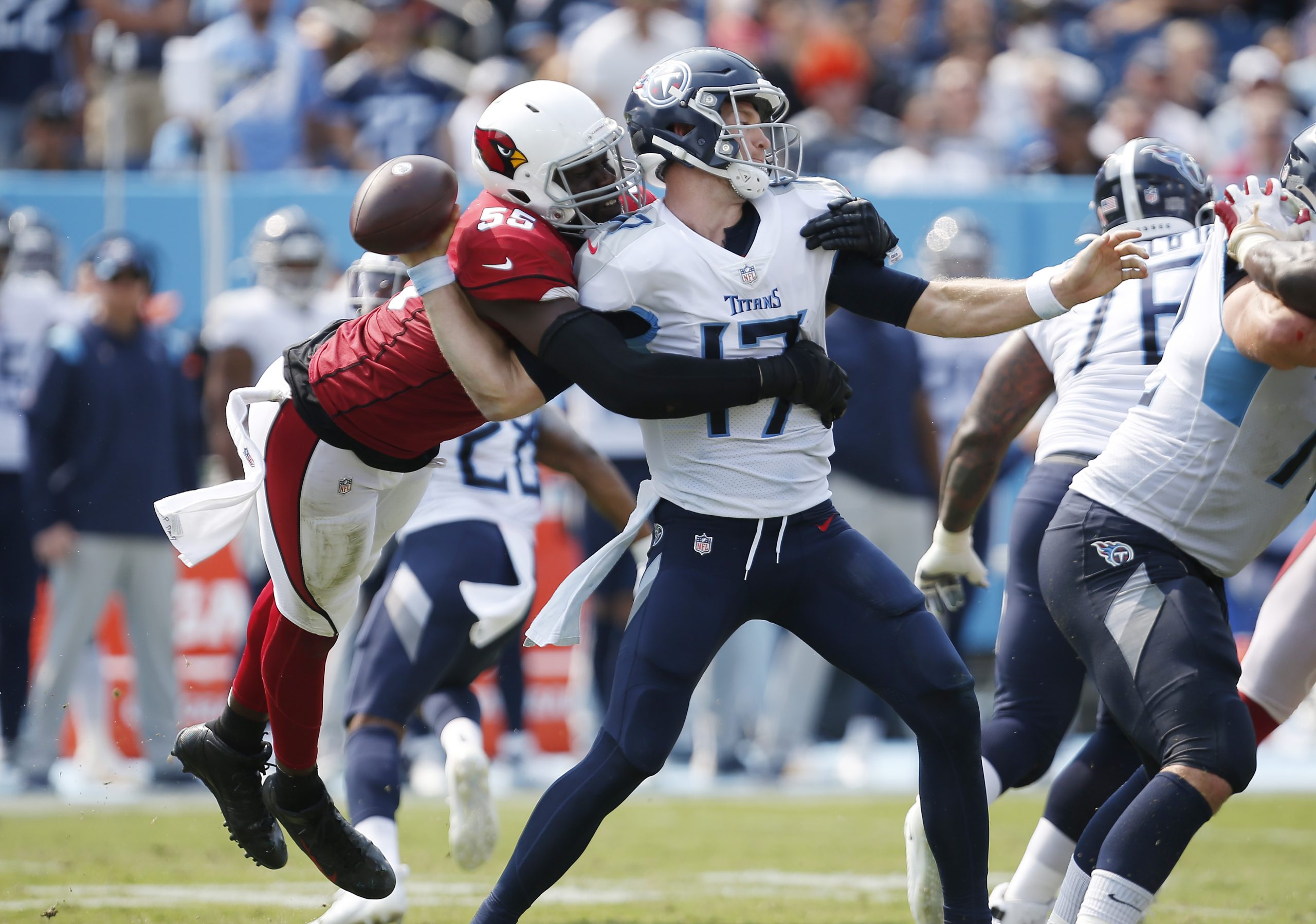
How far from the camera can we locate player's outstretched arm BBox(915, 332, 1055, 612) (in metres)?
4.56

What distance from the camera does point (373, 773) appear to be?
15.6ft

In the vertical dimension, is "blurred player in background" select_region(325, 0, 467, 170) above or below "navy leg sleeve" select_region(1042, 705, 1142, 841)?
above

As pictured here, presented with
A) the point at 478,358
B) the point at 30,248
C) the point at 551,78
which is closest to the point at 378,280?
the point at 478,358

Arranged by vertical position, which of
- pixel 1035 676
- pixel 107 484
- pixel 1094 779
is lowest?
pixel 107 484

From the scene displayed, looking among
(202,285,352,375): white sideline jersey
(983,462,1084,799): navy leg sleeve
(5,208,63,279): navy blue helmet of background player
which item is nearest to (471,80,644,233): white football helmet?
(983,462,1084,799): navy leg sleeve

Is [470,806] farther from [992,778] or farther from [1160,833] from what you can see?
[1160,833]

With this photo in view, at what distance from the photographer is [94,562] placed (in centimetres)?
768

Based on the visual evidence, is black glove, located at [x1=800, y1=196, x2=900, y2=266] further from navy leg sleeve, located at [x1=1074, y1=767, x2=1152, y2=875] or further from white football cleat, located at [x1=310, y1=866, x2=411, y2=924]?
white football cleat, located at [x1=310, y1=866, x2=411, y2=924]

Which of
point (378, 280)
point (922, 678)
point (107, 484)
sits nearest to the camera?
point (922, 678)

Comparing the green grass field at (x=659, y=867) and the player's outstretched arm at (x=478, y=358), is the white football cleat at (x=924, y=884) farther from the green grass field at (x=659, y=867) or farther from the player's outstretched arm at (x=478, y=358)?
the player's outstretched arm at (x=478, y=358)

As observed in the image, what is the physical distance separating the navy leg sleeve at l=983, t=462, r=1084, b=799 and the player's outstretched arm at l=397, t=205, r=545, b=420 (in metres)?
1.51

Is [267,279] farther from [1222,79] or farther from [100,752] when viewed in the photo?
[1222,79]

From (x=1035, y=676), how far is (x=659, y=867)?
1951mm

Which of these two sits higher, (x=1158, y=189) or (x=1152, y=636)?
(x=1158, y=189)
